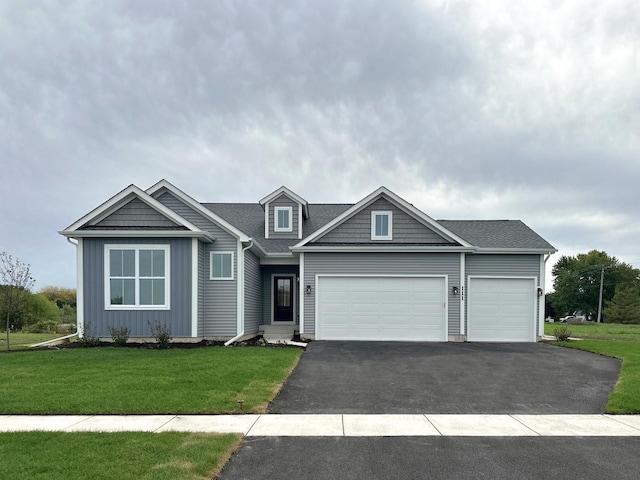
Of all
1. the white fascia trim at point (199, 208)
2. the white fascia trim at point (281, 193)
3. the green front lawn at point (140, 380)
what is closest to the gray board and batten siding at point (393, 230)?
the white fascia trim at point (199, 208)

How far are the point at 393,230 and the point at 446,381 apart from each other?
7.60m

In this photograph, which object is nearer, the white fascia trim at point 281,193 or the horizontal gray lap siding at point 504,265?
the horizontal gray lap siding at point 504,265

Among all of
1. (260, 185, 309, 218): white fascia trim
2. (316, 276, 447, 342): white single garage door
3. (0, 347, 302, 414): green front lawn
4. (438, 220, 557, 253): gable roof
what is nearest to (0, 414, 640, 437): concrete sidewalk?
(0, 347, 302, 414): green front lawn

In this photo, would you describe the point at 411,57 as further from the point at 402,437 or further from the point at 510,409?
the point at 402,437

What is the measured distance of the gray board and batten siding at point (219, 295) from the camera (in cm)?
1448

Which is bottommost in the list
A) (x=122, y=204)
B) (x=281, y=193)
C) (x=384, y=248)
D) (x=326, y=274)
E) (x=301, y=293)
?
(x=301, y=293)

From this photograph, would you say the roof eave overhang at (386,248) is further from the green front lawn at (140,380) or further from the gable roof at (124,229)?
the green front lawn at (140,380)

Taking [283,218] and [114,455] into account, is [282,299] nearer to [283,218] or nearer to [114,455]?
[283,218]

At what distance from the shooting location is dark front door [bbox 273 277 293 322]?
18453mm

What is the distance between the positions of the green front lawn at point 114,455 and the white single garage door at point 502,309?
12.4 meters

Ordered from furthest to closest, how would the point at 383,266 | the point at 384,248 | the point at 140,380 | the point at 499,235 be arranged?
the point at 499,235 < the point at 383,266 < the point at 384,248 < the point at 140,380

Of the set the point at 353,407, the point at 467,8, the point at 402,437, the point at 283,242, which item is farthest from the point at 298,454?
the point at 283,242

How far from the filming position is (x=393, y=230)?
51.3 feet

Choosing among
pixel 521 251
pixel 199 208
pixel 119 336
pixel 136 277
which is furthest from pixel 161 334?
pixel 521 251
